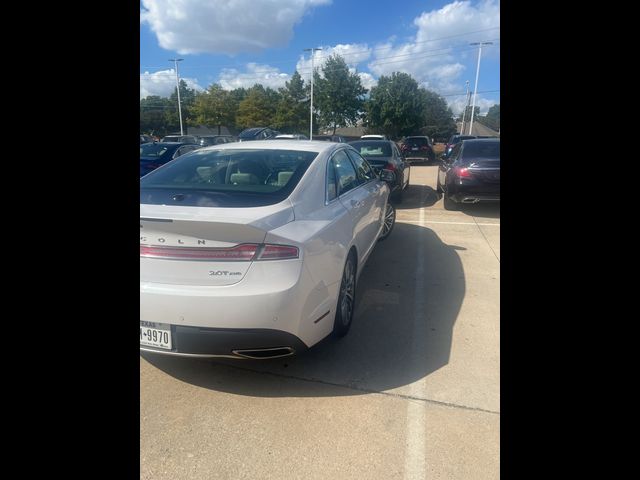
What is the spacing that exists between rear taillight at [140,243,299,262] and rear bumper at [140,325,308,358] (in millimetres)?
398

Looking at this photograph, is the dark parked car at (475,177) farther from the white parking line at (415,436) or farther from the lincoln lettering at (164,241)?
the lincoln lettering at (164,241)

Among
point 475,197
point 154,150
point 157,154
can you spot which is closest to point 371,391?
point 475,197

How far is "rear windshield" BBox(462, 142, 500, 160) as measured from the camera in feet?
28.2

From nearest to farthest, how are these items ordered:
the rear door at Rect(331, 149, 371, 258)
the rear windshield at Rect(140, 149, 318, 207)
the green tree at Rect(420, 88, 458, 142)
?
the rear windshield at Rect(140, 149, 318, 207) < the rear door at Rect(331, 149, 371, 258) < the green tree at Rect(420, 88, 458, 142)

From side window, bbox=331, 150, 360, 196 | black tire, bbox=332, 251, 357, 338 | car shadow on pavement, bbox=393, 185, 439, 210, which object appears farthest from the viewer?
car shadow on pavement, bbox=393, 185, 439, 210

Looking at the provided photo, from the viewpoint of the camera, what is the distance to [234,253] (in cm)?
228

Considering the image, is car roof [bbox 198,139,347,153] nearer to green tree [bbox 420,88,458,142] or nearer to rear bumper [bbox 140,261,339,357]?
rear bumper [bbox 140,261,339,357]

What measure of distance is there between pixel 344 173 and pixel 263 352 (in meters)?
2.11

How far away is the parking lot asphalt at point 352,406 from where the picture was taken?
2.05 m

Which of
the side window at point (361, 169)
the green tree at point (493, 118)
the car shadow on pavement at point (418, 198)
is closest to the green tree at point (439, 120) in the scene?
the green tree at point (493, 118)

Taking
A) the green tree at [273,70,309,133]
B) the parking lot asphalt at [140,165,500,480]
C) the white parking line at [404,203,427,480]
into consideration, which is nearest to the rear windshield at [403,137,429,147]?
the parking lot asphalt at [140,165,500,480]

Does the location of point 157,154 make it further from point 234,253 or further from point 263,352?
point 263,352

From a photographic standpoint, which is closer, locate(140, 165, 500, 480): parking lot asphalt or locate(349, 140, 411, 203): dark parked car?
locate(140, 165, 500, 480): parking lot asphalt

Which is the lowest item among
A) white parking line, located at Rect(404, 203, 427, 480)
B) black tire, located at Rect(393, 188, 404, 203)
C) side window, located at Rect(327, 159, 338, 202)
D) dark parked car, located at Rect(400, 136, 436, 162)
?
white parking line, located at Rect(404, 203, 427, 480)
